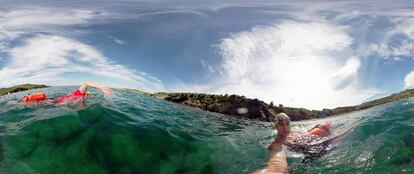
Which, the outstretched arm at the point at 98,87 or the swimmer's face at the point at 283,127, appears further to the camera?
the outstretched arm at the point at 98,87

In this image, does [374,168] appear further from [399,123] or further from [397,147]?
[399,123]

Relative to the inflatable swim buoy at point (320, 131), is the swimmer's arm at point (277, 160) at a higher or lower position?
lower

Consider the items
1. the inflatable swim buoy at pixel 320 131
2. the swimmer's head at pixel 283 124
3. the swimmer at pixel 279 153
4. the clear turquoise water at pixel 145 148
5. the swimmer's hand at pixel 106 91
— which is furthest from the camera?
the inflatable swim buoy at pixel 320 131

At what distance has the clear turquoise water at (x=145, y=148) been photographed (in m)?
13.1

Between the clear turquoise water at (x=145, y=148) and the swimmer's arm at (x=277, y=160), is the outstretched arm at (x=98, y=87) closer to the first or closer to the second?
the clear turquoise water at (x=145, y=148)

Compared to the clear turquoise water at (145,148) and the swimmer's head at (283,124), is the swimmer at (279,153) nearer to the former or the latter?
the swimmer's head at (283,124)

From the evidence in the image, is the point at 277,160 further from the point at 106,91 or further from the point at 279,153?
the point at 106,91

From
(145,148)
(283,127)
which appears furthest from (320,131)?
(145,148)

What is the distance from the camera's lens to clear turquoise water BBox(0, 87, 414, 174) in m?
13.1

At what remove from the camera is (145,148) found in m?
14.6

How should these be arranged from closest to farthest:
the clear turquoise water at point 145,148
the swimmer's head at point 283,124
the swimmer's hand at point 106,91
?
the clear turquoise water at point 145,148, the swimmer's head at point 283,124, the swimmer's hand at point 106,91

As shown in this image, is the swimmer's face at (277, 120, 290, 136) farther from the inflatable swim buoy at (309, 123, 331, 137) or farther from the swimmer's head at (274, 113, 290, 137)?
the inflatable swim buoy at (309, 123, 331, 137)

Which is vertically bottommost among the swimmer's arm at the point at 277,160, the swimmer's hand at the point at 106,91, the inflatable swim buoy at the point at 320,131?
the swimmer's arm at the point at 277,160

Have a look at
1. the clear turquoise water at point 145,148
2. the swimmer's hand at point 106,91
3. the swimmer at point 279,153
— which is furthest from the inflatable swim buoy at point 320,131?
the swimmer's hand at point 106,91
